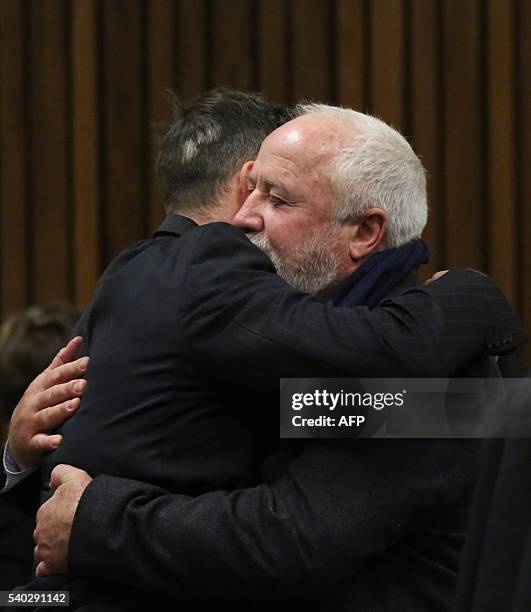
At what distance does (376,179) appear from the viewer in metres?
A: 1.96

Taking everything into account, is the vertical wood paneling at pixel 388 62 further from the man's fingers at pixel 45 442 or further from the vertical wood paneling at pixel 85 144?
the man's fingers at pixel 45 442

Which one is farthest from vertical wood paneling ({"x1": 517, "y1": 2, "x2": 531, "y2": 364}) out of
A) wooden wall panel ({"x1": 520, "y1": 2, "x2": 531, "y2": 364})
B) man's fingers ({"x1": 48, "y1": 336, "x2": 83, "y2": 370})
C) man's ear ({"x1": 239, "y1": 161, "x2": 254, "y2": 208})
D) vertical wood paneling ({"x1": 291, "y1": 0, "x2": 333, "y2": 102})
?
man's fingers ({"x1": 48, "y1": 336, "x2": 83, "y2": 370})

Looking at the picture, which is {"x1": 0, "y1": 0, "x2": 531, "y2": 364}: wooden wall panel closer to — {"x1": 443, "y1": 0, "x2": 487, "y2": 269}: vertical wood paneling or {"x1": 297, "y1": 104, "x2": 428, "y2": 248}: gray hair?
{"x1": 443, "y1": 0, "x2": 487, "y2": 269}: vertical wood paneling

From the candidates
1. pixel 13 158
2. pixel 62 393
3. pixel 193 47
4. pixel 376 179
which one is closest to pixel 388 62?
pixel 193 47

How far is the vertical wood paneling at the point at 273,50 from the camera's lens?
4.15 metres

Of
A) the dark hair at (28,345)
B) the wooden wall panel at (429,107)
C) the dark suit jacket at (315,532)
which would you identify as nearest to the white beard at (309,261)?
the dark suit jacket at (315,532)

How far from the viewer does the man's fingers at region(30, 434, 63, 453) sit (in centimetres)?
191

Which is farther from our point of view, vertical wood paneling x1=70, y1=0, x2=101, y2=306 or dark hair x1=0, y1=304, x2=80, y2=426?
vertical wood paneling x1=70, y1=0, x2=101, y2=306

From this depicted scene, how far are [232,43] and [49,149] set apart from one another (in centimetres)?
74

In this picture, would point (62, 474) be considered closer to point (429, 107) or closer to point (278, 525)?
point (278, 525)

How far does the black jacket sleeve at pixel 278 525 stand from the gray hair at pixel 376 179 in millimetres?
417

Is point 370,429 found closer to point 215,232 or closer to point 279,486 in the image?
point 279,486

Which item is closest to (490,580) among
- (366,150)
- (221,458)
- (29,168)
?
(221,458)

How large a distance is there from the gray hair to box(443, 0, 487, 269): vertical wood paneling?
214cm
